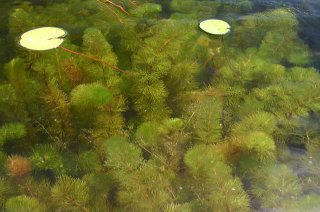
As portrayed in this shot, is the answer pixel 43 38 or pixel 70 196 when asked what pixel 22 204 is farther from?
pixel 43 38

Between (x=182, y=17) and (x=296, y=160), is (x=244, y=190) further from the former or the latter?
(x=182, y=17)

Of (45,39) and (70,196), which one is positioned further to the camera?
(45,39)

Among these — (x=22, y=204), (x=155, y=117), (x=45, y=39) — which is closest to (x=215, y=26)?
(x=155, y=117)

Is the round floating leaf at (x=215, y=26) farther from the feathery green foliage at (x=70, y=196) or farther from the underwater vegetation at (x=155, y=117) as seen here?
the feathery green foliage at (x=70, y=196)

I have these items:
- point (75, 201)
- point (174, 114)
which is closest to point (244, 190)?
point (174, 114)

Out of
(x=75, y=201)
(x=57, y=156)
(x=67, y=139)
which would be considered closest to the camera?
(x=75, y=201)

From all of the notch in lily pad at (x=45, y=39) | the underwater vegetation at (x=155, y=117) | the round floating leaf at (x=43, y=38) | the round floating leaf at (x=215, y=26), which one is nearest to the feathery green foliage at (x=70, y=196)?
the underwater vegetation at (x=155, y=117)
